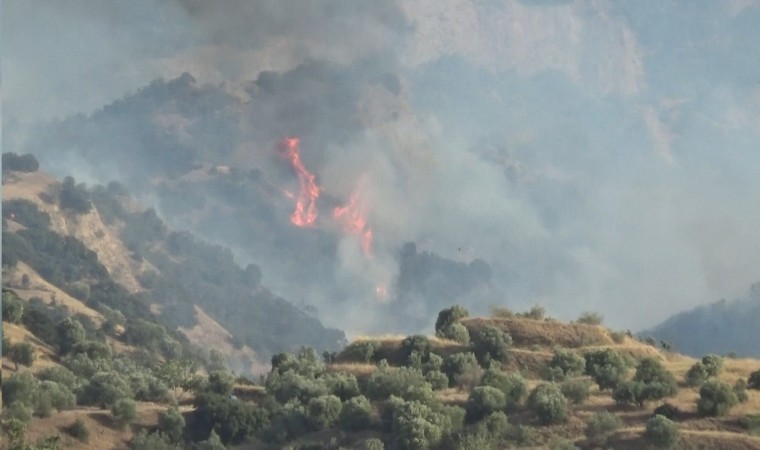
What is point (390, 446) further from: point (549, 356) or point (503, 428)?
point (549, 356)

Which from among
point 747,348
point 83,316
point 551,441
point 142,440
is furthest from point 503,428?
point 83,316

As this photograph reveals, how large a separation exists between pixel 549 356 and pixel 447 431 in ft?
56.1

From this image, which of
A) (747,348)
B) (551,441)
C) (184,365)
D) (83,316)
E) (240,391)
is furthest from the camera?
(83,316)

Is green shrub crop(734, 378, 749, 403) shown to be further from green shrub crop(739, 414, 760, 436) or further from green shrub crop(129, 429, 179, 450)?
green shrub crop(129, 429, 179, 450)

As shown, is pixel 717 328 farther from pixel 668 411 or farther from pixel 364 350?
pixel 668 411

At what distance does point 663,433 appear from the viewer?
4216 centimetres

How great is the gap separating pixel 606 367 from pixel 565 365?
4153 mm

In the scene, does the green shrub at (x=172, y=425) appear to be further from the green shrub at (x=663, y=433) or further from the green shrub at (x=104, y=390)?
the green shrub at (x=663, y=433)

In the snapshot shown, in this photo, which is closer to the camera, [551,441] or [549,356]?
[551,441]

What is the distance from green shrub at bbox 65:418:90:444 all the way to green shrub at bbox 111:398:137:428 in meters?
2.24

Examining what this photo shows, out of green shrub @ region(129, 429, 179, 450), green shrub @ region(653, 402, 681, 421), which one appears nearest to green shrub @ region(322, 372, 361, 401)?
green shrub @ region(129, 429, 179, 450)

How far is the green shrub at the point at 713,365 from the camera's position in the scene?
56.3 meters

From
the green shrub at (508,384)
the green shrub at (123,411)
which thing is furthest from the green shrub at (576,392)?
the green shrub at (123,411)

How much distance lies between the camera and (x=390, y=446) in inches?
1977
